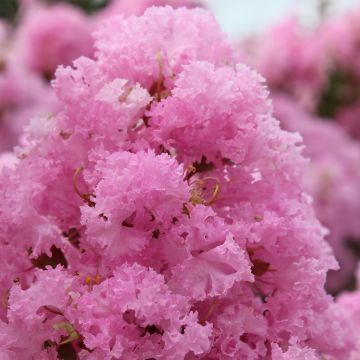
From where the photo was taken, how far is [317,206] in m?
2.16

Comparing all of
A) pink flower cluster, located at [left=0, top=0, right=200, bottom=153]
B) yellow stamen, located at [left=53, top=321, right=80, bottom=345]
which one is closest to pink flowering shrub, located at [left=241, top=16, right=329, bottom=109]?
pink flower cluster, located at [left=0, top=0, right=200, bottom=153]

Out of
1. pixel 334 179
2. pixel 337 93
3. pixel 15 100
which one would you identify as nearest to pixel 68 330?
pixel 15 100

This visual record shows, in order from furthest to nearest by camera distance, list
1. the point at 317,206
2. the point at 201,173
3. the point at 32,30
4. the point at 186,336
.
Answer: the point at 32,30 < the point at 317,206 < the point at 201,173 < the point at 186,336

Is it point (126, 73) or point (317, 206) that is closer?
point (126, 73)

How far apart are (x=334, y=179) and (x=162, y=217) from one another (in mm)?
1627

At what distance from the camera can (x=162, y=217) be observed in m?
0.62

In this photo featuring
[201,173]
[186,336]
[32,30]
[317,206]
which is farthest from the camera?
[32,30]

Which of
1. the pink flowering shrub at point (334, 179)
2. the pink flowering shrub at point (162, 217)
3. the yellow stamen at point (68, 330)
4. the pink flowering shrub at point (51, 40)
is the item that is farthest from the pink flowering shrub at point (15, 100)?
the yellow stamen at point (68, 330)

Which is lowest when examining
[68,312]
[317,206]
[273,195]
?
[317,206]

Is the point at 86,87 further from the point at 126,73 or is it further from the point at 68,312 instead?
the point at 68,312

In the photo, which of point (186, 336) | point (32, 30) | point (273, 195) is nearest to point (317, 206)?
point (32, 30)

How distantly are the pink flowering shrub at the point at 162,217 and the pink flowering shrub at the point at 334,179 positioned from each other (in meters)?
1.31

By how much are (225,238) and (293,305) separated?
0.32 feet

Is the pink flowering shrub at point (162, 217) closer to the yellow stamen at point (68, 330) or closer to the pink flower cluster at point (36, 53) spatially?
the yellow stamen at point (68, 330)
